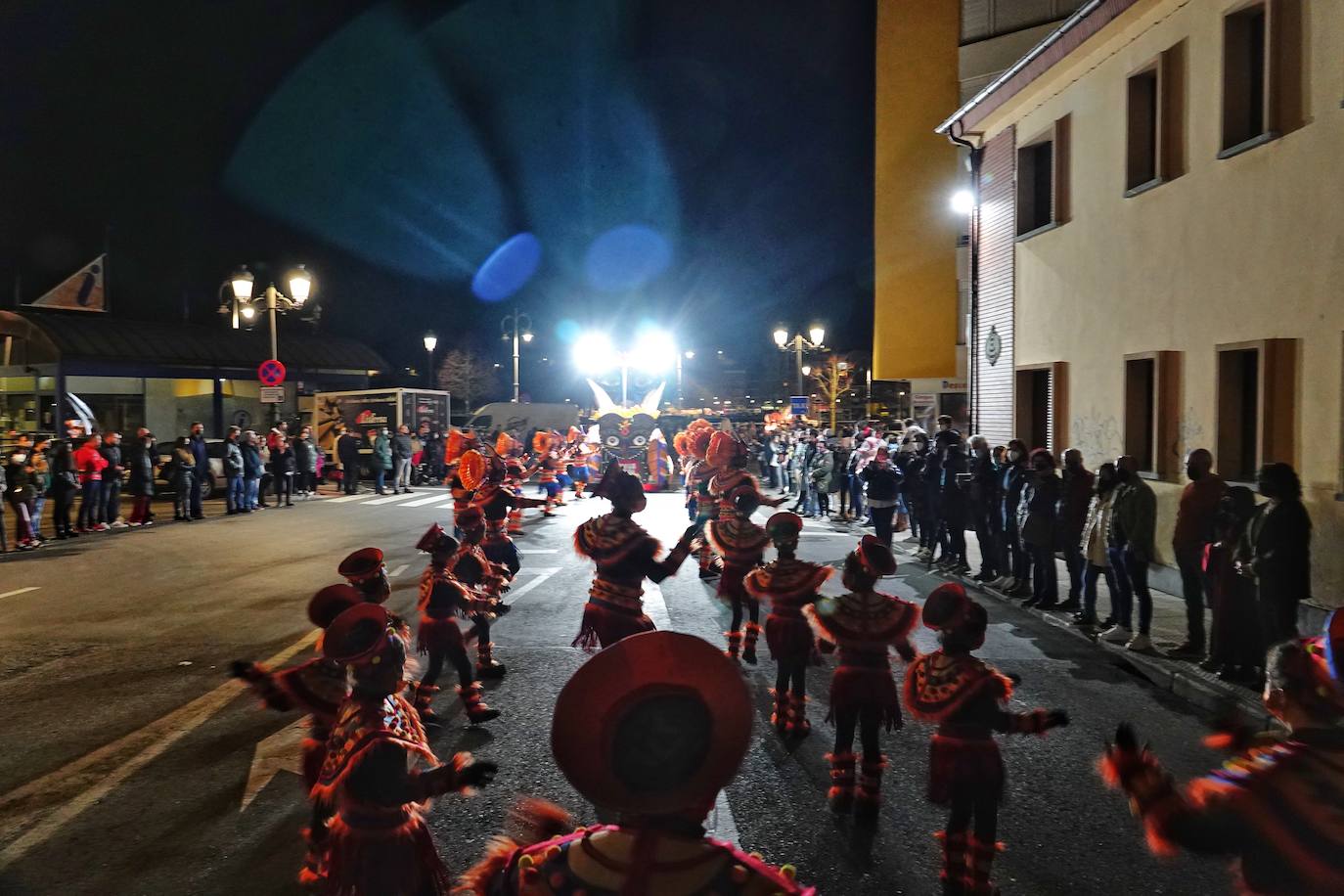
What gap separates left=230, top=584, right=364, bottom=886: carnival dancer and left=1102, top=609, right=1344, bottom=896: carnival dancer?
290cm

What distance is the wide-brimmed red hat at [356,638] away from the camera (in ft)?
11.1

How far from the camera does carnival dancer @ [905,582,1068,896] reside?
4.04 meters

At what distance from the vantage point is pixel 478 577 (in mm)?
7148

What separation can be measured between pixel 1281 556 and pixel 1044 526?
3342 mm

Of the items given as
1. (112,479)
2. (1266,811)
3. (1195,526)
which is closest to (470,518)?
(1266,811)

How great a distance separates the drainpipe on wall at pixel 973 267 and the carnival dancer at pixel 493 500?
36.7 feet

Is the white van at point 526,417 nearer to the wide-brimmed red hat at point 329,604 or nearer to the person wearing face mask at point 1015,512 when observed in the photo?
the person wearing face mask at point 1015,512

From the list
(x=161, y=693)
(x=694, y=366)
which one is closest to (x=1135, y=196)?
(x=161, y=693)

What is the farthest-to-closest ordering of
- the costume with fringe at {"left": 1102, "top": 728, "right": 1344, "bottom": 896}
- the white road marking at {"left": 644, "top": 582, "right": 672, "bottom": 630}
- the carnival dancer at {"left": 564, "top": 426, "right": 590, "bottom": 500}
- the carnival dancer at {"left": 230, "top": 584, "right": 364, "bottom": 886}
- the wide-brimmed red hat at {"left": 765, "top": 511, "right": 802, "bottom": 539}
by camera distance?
the carnival dancer at {"left": 564, "top": 426, "right": 590, "bottom": 500} → the white road marking at {"left": 644, "top": 582, "right": 672, "bottom": 630} → the wide-brimmed red hat at {"left": 765, "top": 511, "right": 802, "bottom": 539} → the carnival dancer at {"left": 230, "top": 584, "right": 364, "bottom": 886} → the costume with fringe at {"left": 1102, "top": 728, "right": 1344, "bottom": 896}

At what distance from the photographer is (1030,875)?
4.38m

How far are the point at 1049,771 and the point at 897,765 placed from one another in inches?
34.6

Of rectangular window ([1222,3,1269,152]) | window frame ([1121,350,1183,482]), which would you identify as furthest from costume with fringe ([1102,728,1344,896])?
window frame ([1121,350,1183,482])

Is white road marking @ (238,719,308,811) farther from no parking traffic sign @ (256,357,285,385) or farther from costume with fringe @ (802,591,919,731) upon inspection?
no parking traffic sign @ (256,357,285,385)

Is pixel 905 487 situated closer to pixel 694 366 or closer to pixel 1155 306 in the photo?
pixel 1155 306
